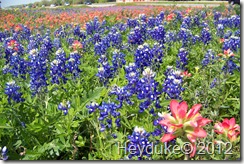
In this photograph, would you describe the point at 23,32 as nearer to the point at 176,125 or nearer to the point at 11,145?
the point at 11,145

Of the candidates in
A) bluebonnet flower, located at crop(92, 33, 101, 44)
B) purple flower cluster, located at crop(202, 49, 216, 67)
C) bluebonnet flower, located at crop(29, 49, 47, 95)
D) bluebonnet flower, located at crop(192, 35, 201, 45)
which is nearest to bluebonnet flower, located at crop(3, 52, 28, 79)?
bluebonnet flower, located at crop(29, 49, 47, 95)

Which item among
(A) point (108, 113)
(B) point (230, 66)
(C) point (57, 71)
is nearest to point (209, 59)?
(B) point (230, 66)

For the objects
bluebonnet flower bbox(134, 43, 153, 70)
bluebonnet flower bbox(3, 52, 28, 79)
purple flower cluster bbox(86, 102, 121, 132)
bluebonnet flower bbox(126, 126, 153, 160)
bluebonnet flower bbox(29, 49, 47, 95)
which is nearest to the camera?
bluebonnet flower bbox(126, 126, 153, 160)

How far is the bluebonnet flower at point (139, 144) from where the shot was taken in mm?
2172

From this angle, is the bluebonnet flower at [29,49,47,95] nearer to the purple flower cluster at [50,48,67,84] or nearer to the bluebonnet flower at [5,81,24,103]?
the purple flower cluster at [50,48,67,84]

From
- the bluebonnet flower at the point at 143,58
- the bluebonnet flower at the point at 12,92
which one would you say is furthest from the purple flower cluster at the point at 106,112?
the bluebonnet flower at the point at 143,58

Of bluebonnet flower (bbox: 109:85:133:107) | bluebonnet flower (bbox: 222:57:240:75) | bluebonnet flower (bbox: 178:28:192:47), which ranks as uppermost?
bluebonnet flower (bbox: 178:28:192:47)

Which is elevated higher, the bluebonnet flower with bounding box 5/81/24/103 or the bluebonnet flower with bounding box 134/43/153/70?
the bluebonnet flower with bounding box 134/43/153/70

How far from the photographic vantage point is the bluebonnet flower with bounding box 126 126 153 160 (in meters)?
2.17

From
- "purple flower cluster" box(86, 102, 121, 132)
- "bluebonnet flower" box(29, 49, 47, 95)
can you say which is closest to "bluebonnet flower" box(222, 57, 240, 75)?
"purple flower cluster" box(86, 102, 121, 132)

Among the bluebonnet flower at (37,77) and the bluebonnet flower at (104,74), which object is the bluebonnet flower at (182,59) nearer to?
the bluebonnet flower at (104,74)

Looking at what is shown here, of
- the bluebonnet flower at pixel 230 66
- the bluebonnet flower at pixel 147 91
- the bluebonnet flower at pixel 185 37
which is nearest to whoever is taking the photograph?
the bluebonnet flower at pixel 147 91

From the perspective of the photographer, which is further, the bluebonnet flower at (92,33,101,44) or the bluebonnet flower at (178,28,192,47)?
the bluebonnet flower at (92,33,101,44)

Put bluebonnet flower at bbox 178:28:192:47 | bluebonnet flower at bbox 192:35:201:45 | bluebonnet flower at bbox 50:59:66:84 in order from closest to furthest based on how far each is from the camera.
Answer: bluebonnet flower at bbox 50:59:66:84 → bluebonnet flower at bbox 178:28:192:47 → bluebonnet flower at bbox 192:35:201:45
